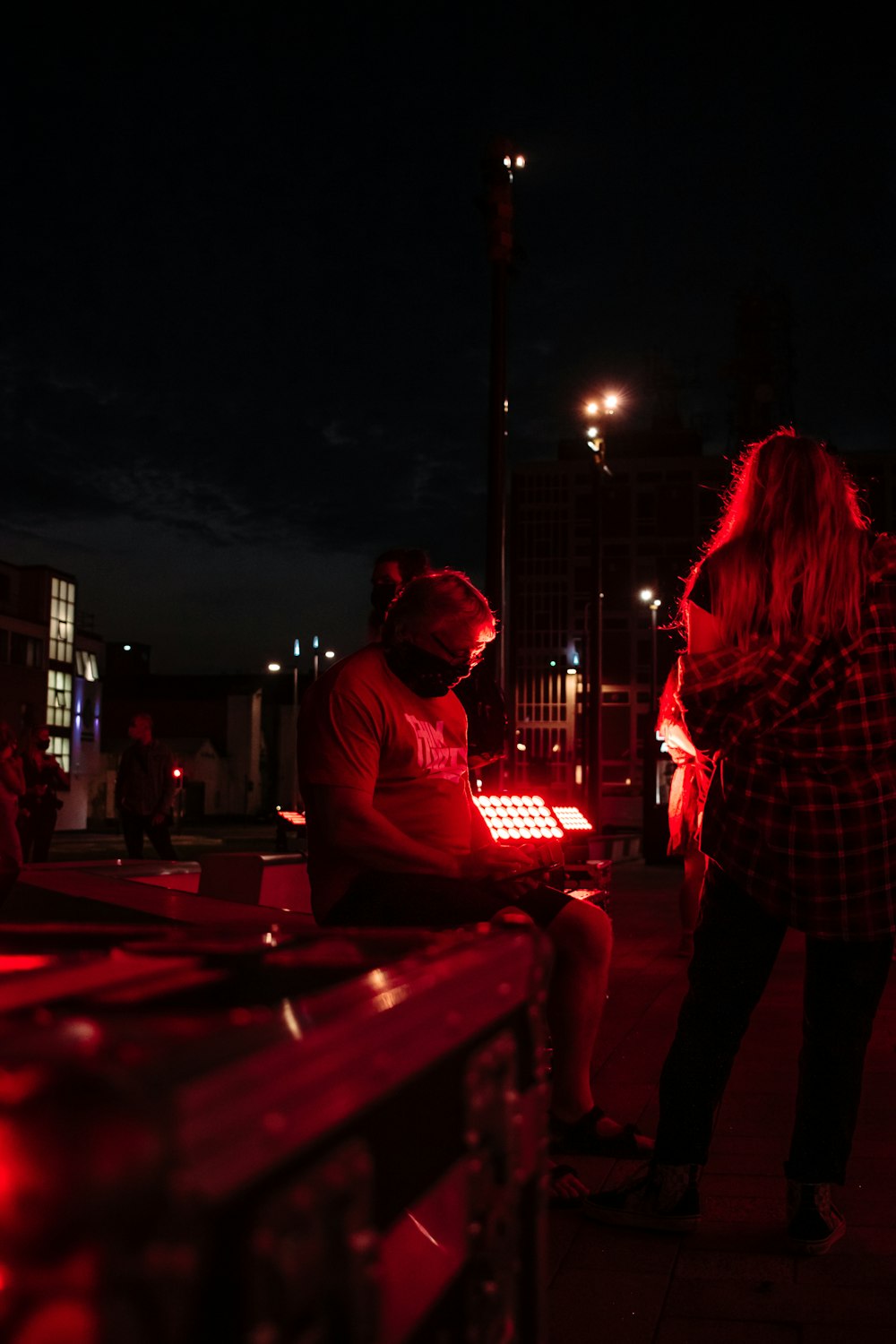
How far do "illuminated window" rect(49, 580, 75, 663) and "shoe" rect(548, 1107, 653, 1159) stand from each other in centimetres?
6649

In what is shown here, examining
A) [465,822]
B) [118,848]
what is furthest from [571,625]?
[465,822]

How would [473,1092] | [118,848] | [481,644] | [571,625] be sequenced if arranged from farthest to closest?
[571,625], [118,848], [481,644], [473,1092]

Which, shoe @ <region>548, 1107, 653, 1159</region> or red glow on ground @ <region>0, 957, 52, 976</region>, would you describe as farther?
shoe @ <region>548, 1107, 653, 1159</region>

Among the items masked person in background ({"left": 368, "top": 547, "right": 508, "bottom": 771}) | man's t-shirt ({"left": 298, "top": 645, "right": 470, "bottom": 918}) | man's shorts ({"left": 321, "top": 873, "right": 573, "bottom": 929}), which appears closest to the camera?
man's shorts ({"left": 321, "top": 873, "right": 573, "bottom": 929})

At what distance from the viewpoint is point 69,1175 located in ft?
2.47

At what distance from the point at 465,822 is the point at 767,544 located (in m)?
1.15

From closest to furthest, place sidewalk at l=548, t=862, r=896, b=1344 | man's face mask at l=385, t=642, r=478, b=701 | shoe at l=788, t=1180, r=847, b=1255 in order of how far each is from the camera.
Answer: sidewalk at l=548, t=862, r=896, b=1344 → shoe at l=788, t=1180, r=847, b=1255 → man's face mask at l=385, t=642, r=478, b=701

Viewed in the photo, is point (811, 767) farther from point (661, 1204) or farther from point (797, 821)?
point (661, 1204)

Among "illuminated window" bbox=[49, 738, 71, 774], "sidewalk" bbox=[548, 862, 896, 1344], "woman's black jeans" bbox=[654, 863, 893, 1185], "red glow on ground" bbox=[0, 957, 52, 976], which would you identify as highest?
"illuminated window" bbox=[49, 738, 71, 774]

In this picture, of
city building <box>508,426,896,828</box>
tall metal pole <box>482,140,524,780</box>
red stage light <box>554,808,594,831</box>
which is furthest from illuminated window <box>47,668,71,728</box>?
red stage light <box>554,808,594,831</box>

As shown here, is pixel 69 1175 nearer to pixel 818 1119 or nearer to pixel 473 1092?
pixel 473 1092

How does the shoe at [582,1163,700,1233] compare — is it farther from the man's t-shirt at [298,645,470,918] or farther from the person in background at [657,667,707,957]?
the man's t-shirt at [298,645,470,918]

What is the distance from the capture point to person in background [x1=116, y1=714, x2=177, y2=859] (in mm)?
12602

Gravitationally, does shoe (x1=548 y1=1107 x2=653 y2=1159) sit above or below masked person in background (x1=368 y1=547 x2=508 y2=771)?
below
